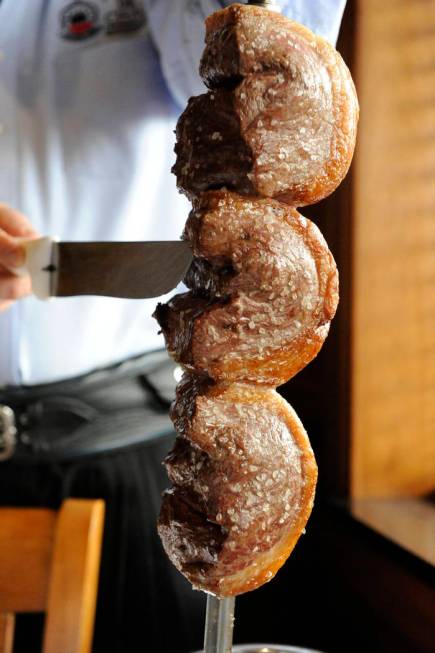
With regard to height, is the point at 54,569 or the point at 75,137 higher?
the point at 75,137

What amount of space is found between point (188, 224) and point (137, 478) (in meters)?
0.84

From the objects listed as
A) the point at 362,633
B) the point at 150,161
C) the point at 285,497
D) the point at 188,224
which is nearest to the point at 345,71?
the point at 188,224

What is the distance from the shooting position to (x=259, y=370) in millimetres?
604

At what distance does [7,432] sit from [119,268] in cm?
71

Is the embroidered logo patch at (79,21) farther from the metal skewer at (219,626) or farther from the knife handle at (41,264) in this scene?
the metal skewer at (219,626)

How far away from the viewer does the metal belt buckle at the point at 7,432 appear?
128 cm

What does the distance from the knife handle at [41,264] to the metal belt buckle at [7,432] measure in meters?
0.51

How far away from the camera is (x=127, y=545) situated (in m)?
1.38

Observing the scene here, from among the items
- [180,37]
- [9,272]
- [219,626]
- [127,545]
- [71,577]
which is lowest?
[127,545]

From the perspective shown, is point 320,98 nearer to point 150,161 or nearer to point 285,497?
point 285,497

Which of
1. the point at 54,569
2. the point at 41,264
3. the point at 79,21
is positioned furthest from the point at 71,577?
the point at 79,21

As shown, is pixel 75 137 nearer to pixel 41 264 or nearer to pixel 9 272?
pixel 9 272

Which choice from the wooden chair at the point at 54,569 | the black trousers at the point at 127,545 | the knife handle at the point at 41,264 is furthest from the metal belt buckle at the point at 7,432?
the knife handle at the point at 41,264

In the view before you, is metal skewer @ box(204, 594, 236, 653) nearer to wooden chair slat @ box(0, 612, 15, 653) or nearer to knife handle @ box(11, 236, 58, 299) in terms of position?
knife handle @ box(11, 236, 58, 299)
